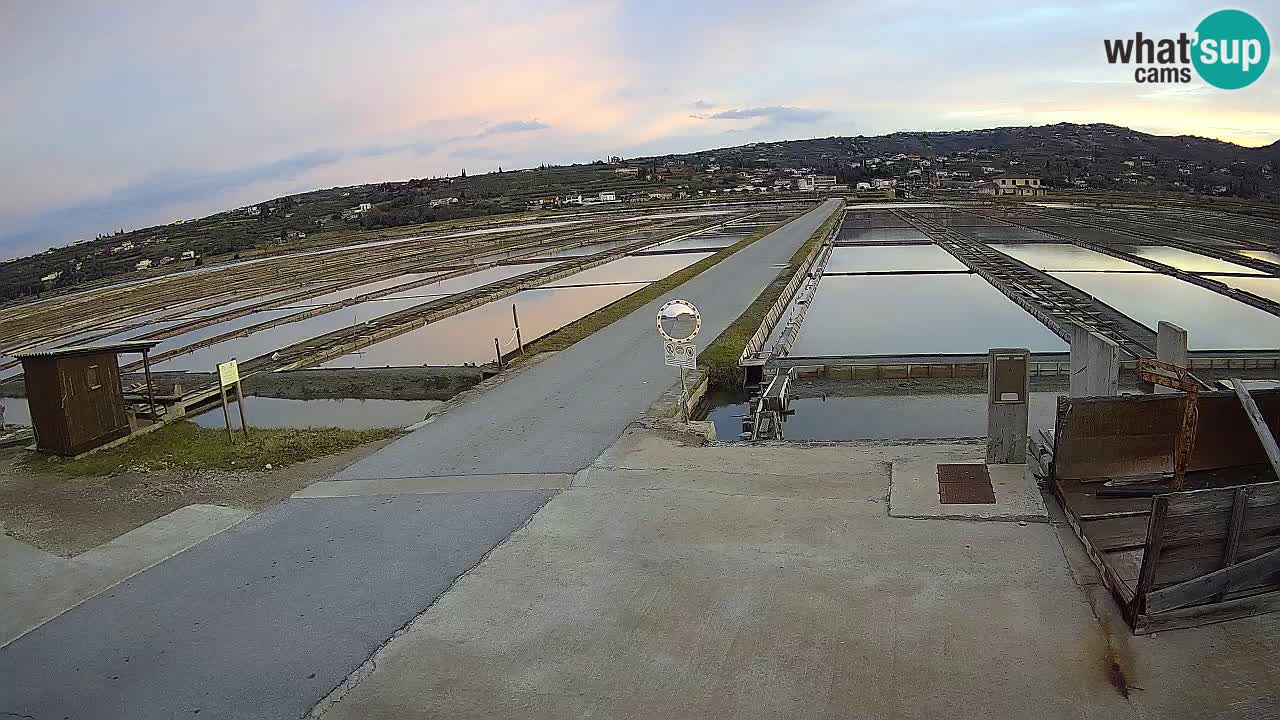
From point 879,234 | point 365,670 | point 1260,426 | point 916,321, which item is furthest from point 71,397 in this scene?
point 879,234

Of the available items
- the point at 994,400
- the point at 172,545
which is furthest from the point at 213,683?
the point at 994,400

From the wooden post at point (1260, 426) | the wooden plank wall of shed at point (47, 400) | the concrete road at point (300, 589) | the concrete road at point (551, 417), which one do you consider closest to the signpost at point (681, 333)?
the concrete road at point (551, 417)

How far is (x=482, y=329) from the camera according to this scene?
20.4 meters

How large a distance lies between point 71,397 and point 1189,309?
860 inches

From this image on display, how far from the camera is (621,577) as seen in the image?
5.50m

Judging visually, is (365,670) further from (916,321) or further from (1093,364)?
(916,321)

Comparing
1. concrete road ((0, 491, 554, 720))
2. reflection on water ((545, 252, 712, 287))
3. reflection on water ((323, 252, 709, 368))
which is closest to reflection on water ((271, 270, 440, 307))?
reflection on water ((323, 252, 709, 368))

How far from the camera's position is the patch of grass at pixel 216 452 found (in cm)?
1045

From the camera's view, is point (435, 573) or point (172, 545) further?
point (172, 545)

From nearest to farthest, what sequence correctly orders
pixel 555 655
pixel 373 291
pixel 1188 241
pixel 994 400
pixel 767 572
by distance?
1. pixel 555 655
2. pixel 767 572
3. pixel 994 400
4. pixel 373 291
5. pixel 1188 241

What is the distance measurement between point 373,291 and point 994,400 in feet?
83.1

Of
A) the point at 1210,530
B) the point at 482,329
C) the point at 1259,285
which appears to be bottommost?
the point at 1259,285

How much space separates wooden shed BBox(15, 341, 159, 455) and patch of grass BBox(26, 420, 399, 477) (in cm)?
25

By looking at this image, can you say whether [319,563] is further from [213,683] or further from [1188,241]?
[1188,241]
